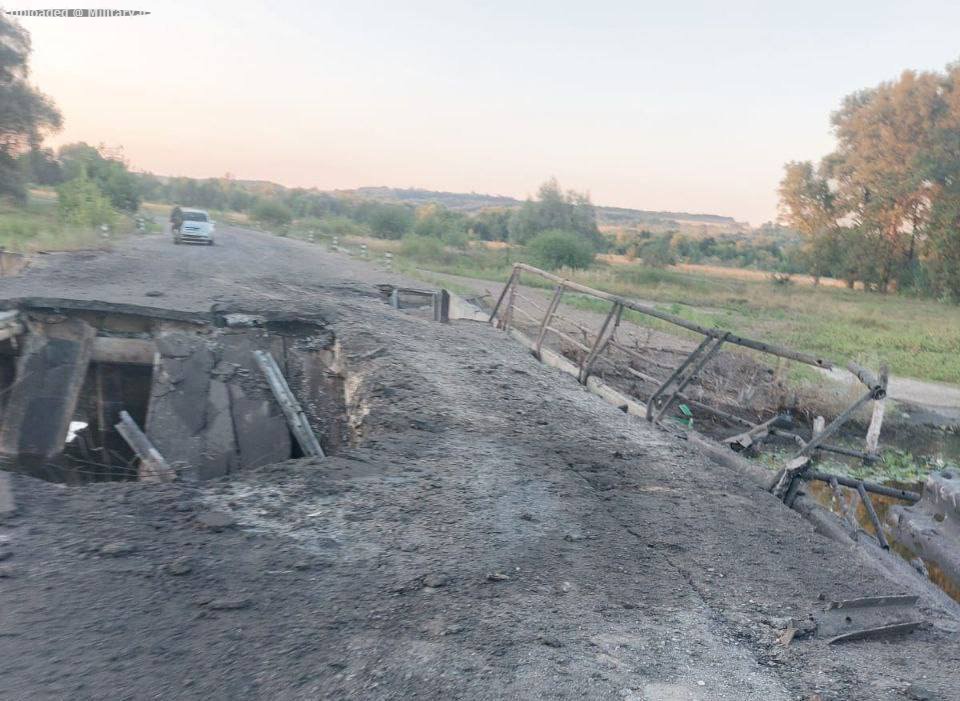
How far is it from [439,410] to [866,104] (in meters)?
49.7

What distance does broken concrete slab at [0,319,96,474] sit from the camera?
6605 millimetres

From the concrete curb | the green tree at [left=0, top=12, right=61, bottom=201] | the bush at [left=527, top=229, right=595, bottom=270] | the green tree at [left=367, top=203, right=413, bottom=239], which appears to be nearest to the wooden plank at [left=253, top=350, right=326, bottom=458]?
the concrete curb

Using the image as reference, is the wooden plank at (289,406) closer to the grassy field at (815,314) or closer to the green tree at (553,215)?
the grassy field at (815,314)

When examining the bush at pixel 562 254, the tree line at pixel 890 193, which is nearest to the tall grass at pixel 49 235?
the bush at pixel 562 254

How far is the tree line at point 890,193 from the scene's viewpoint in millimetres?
36625

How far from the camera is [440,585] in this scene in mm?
2965

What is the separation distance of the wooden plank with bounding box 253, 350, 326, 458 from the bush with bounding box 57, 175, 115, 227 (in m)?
18.3

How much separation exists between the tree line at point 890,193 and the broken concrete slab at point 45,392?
130ft

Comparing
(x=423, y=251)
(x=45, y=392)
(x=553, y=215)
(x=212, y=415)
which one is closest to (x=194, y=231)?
(x=45, y=392)

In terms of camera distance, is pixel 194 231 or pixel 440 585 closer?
pixel 440 585

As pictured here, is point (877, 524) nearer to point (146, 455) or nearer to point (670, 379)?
point (670, 379)

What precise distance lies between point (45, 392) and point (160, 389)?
137 centimetres

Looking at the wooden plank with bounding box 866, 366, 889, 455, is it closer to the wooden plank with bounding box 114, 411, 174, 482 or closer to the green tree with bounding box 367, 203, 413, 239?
the wooden plank with bounding box 114, 411, 174, 482

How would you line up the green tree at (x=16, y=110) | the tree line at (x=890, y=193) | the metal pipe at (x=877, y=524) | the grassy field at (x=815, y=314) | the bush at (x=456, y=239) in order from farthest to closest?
the bush at (x=456, y=239), the tree line at (x=890, y=193), the green tree at (x=16, y=110), the grassy field at (x=815, y=314), the metal pipe at (x=877, y=524)
